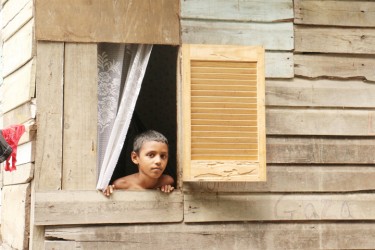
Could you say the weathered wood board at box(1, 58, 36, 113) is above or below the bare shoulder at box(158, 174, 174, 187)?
above

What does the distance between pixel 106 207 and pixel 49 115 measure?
0.74 metres

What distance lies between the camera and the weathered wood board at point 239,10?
15.9ft

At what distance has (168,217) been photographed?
4602 mm

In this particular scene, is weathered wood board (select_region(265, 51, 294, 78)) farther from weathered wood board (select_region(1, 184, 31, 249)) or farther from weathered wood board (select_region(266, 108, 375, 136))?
weathered wood board (select_region(1, 184, 31, 249))

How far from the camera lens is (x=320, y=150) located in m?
Answer: 4.95

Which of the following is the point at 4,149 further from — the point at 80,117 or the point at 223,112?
the point at 223,112

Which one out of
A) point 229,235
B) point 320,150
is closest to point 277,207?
point 229,235

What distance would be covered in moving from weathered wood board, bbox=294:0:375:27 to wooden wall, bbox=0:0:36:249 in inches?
79.9

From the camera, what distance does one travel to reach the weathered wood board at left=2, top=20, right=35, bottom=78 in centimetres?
470

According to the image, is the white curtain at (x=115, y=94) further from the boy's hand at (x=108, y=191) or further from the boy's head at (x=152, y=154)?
the boy's head at (x=152, y=154)

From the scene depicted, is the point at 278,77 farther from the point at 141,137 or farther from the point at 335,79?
the point at 141,137

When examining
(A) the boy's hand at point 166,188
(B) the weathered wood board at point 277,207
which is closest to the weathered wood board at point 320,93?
(B) the weathered wood board at point 277,207

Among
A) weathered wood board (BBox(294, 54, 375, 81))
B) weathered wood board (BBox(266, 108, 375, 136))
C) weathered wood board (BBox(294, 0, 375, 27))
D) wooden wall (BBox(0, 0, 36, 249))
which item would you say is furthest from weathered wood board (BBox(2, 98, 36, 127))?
weathered wood board (BBox(294, 0, 375, 27))

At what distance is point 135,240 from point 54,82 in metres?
1.23
